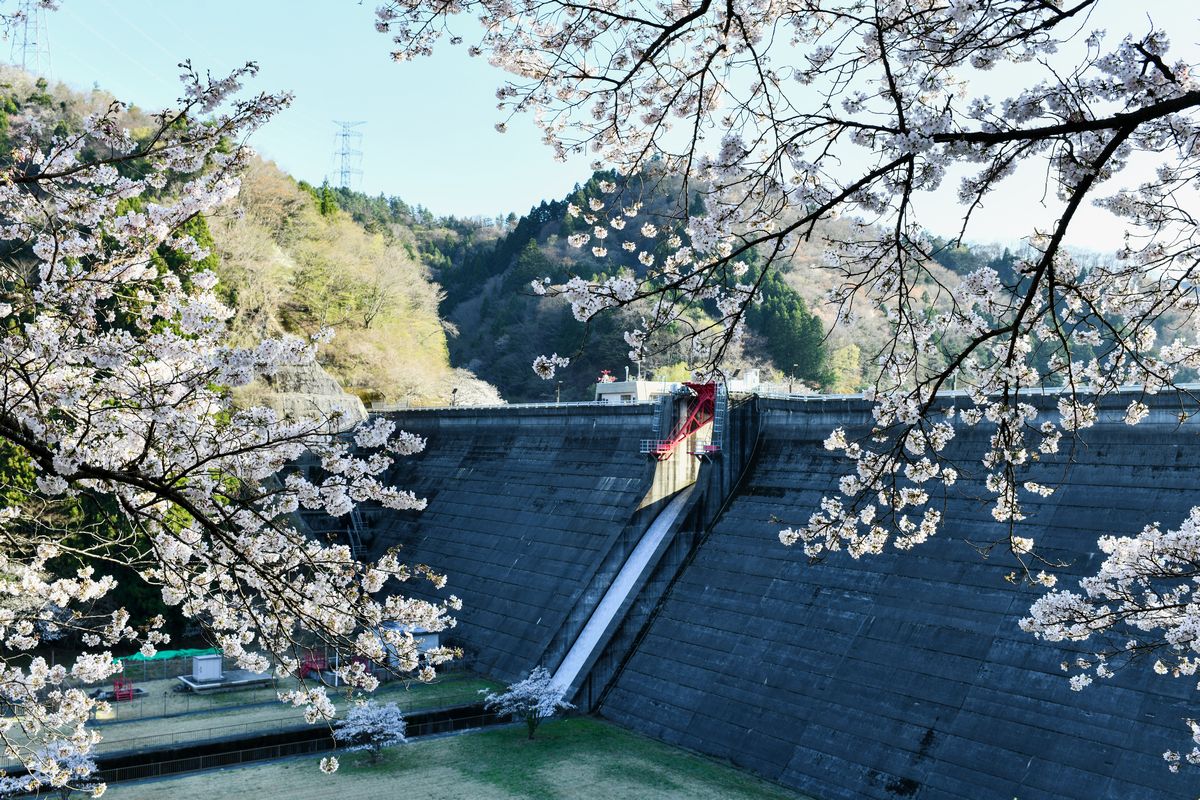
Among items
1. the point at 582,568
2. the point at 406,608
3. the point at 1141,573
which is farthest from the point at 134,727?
the point at 1141,573

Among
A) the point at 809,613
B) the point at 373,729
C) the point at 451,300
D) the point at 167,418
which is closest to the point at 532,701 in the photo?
the point at 373,729

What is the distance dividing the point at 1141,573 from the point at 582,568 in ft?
49.7

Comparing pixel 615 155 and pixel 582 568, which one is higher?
pixel 615 155

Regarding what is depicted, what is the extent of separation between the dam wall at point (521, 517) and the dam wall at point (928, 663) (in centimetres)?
237

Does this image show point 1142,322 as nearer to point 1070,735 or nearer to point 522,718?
point 1070,735

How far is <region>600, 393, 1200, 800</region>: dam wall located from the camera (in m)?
11.9

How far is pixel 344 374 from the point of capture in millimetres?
35625

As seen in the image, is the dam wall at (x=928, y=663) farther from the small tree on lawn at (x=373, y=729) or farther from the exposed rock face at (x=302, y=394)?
the exposed rock face at (x=302, y=394)

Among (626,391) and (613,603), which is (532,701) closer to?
(613,603)

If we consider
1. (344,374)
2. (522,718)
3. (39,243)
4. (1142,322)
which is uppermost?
(344,374)

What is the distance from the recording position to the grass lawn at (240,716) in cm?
1502

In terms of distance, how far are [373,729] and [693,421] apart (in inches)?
366

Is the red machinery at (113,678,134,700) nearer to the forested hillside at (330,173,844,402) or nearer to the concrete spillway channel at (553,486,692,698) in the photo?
the concrete spillway channel at (553,486,692,698)

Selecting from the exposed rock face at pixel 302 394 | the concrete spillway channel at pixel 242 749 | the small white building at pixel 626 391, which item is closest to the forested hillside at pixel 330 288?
the exposed rock face at pixel 302 394
